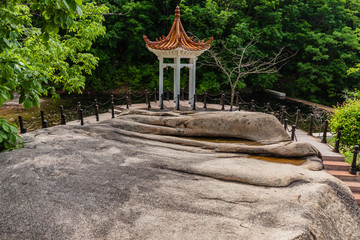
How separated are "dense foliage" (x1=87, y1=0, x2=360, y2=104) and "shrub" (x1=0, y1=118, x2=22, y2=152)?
1958 centimetres

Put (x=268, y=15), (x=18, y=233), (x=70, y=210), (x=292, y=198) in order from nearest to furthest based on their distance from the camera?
(x=18, y=233) → (x=70, y=210) → (x=292, y=198) → (x=268, y=15)

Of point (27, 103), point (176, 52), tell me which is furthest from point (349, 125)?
point (27, 103)

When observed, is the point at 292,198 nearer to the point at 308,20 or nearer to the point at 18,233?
the point at 18,233

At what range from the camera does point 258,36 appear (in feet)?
75.4

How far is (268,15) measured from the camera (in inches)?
948

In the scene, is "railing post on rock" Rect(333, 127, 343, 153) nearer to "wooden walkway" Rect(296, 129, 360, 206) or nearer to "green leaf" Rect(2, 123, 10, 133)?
"wooden walkway" Rect(296, 129, 360, 206)

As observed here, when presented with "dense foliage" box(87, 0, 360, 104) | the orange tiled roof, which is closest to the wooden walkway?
the orange tiled roof

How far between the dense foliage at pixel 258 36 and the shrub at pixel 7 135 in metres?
19.6

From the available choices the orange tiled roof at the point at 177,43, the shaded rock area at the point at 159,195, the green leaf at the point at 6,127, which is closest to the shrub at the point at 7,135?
the green leaf at the point at 6,127

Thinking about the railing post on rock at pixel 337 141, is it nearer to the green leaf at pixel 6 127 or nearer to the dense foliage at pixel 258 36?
the green leaf at pixel 6 127

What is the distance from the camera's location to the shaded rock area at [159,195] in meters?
3.51

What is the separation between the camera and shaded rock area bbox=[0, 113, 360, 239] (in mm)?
3510

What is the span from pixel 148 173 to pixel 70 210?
57.4 inches

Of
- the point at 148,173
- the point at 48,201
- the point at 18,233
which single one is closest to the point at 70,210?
the point at 48,201
